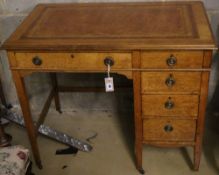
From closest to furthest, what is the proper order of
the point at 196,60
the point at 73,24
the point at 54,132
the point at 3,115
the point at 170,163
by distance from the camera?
the point at 196,60, the point at 73,24, the point at 170,163, the point at 54,132, the point at 3,115

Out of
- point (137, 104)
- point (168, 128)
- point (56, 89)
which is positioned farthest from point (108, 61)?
point (56, 89)

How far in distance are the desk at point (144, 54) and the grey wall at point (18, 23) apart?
0.65ft

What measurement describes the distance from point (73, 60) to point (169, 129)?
0.59 meters

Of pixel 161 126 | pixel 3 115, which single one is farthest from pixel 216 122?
pixel 3 115

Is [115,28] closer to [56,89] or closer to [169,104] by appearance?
[169,104]

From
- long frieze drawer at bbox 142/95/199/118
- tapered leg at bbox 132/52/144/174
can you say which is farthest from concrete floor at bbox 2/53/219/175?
long frieze drawer at bbox 142/95/199/118

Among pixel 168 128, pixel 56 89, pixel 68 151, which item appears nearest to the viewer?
pixel 168 128

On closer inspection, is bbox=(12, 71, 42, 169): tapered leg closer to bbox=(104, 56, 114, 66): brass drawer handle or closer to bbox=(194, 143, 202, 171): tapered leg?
bbox=(104, 56, 114, 66): brass drawer handle

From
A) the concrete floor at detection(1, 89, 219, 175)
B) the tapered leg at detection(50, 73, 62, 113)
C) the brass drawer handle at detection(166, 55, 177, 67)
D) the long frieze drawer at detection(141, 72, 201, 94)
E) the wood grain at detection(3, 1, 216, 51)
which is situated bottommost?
the concrete floor at detection(1, 89, 219, 175)

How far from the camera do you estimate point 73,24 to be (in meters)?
1.68

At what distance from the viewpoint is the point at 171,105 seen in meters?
1.61

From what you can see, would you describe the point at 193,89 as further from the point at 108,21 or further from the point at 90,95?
the point at 90,95

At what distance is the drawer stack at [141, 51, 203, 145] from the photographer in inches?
57.7

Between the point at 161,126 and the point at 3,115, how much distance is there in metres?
1.13
